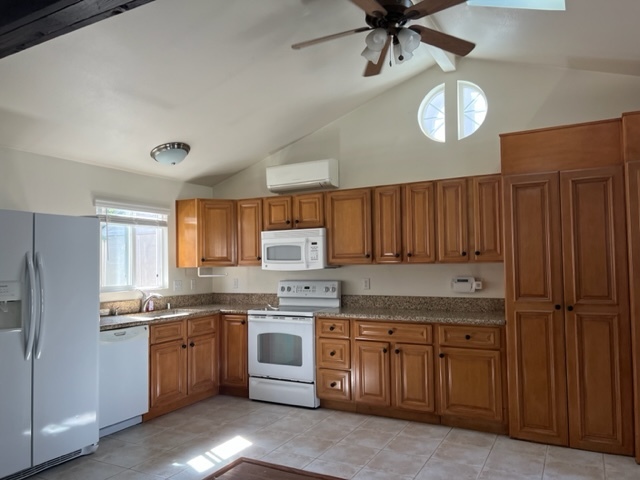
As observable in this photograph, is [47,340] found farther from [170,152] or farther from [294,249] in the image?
[294,249]

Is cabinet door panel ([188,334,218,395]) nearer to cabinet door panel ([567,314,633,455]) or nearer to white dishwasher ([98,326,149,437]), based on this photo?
white dishwasher ([98,326,149,437])

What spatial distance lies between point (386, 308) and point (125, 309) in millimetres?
2483

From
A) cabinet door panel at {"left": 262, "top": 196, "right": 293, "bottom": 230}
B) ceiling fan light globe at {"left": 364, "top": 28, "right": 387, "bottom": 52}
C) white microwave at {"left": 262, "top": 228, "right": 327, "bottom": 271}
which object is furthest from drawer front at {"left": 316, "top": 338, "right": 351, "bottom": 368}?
ceiling fan light globe at {"left": 364, "top": 28, "right": 387, "bottom": 52}

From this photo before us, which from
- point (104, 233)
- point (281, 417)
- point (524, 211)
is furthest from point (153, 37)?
point (281, 417)

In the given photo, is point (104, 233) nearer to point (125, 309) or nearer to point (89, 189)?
point (89, 189)

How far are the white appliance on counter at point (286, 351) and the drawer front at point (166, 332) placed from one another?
2.17 ft

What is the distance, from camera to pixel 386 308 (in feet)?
14.5

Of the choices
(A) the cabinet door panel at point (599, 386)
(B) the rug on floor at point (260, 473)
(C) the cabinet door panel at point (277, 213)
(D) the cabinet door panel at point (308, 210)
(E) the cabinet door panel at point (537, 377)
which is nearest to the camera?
(B) the rug on floor at point (260, 473)

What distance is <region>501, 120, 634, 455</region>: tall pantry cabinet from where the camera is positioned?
10.2ft

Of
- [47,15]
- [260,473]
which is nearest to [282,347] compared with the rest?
[260,473]

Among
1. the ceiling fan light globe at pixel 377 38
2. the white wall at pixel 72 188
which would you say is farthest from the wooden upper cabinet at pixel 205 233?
the ceiling fan light globe at pixel 377 38

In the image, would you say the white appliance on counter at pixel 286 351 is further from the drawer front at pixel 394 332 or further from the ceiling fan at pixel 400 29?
the ceiling fan at pixel 400 29

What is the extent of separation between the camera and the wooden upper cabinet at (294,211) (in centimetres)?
455

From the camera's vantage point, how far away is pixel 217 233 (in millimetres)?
4953
